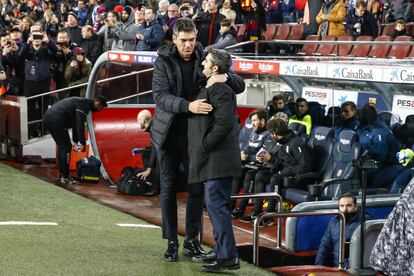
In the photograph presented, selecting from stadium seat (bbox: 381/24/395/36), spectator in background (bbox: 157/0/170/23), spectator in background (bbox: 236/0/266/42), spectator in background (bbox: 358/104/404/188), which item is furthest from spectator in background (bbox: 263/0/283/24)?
spectator in background (bbox: 358/104/404/188)

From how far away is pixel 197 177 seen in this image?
283 inches

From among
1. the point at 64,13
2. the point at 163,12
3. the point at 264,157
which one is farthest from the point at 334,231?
the point at 64,13

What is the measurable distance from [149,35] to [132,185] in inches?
171

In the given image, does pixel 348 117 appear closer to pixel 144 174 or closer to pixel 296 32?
pixel 144 174

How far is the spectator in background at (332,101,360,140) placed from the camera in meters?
11.5

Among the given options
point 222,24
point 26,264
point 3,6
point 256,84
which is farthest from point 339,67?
point 3,6

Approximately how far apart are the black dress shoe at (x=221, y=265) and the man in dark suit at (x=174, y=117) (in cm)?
45

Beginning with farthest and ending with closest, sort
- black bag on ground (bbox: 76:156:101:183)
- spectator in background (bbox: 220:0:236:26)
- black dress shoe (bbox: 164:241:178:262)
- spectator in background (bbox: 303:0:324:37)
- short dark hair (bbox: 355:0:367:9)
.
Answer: spectator in background (bbox: 303:0:324:37) → short dark hair (bbox: 355:0:367:9) → spectator in background (bbox: 220:0:236:26) → black bag on ground (bbox: 76:156:101:183) → black dress shoe (bbox: 164:241:178:262)

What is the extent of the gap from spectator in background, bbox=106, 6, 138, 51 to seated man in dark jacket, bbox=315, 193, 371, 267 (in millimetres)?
9001

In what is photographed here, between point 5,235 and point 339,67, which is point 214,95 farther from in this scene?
point 339,67

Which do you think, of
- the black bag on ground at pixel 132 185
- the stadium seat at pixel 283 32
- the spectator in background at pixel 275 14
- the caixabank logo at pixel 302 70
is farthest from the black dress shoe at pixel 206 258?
the spectator in background at pixel 275 14

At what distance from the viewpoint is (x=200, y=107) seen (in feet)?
23.3

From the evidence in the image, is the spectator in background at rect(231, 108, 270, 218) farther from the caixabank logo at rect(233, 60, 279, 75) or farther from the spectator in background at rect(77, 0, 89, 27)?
the spectator in background at rect(77, 0, 89, 27)

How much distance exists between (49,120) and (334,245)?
258 inches
